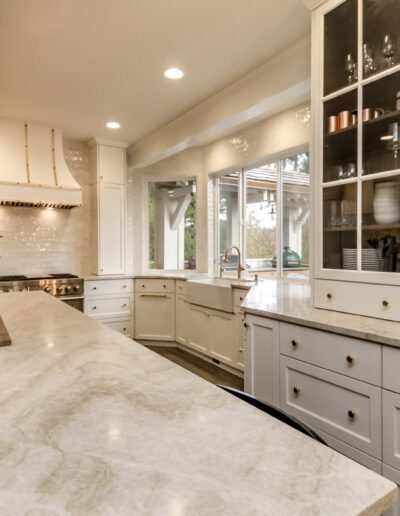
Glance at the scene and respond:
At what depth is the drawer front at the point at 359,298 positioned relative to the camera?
1.68 metres

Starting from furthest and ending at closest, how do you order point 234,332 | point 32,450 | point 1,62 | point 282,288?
point 234,332, point 282,288, point 1,62, point 32,450

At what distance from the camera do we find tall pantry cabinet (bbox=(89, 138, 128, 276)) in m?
4.49

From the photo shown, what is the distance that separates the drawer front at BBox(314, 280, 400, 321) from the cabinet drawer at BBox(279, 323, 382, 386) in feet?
0.94

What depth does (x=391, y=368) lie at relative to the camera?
1387 mm

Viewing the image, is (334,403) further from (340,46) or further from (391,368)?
(340,46)

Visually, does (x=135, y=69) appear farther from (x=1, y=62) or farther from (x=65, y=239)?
(x=65, y=239)

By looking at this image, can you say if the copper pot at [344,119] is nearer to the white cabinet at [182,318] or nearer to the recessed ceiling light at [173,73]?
the recessed ceiling light at [173,73]

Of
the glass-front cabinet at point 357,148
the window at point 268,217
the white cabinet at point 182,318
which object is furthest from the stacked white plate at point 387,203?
the white cabinet at point 182,318

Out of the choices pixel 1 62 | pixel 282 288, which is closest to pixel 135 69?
pixel 1 62

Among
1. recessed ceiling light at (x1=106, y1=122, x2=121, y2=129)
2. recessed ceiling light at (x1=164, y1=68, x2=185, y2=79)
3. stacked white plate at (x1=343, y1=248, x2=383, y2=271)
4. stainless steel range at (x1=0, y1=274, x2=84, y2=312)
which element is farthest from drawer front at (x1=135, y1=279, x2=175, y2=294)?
stacked white plate at (x1=343, y1=248, x2=383, y2=271)

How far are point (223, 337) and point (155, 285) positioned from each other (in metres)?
1.26

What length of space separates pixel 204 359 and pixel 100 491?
3.53 m

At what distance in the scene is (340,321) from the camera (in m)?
1.68

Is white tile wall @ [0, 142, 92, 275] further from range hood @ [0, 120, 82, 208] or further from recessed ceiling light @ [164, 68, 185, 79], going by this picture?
recessed ceiling light @ [164, 68, 185, 79]
